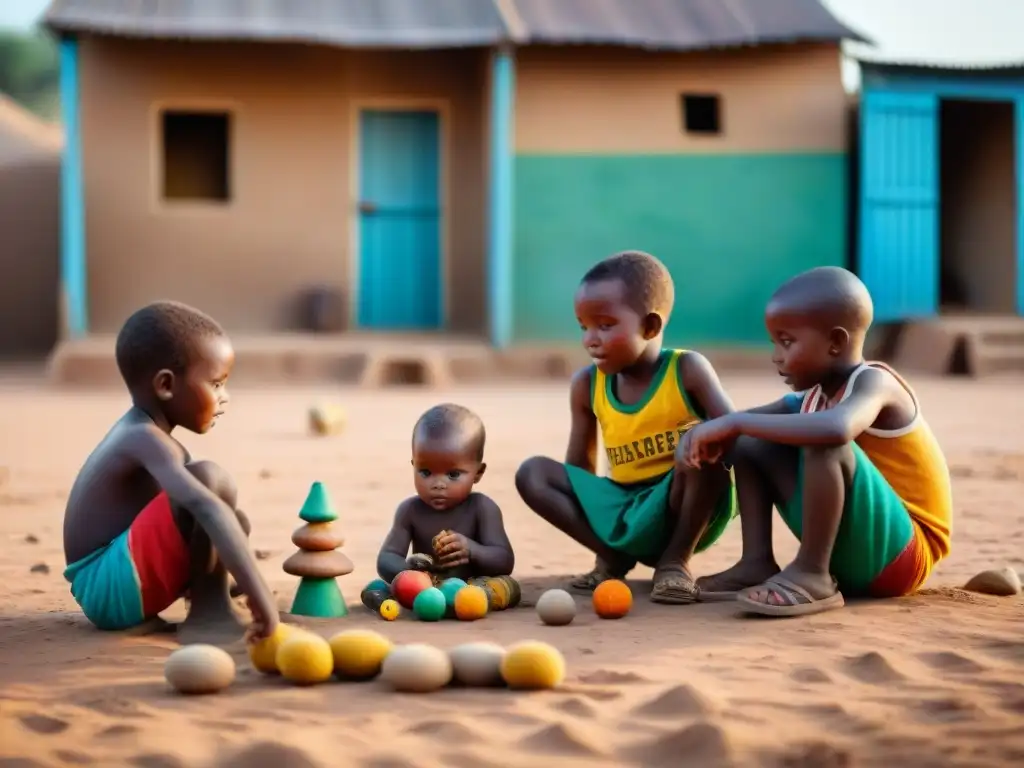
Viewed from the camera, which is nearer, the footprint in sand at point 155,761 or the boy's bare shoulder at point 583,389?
the footprint in sand at point 155,761

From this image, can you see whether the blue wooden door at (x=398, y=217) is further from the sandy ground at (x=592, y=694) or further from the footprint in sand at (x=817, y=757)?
the footprint in sand at (x=817, y=757)

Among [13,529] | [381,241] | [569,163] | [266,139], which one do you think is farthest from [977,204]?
[13,529]

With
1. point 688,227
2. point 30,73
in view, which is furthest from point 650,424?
point 30,73

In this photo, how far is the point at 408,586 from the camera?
437 cm

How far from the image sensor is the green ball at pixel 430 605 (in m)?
4.25

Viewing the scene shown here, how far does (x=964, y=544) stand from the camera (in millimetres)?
5590

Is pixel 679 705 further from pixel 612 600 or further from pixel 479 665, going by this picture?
pixel 612 600

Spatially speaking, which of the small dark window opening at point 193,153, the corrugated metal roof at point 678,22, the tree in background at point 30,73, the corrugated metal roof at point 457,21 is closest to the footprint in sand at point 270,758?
the corrugated metal roof at point 457,21

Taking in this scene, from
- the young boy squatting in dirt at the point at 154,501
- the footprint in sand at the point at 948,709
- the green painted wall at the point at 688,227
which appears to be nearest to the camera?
the footprint in sand at the point at 948,709

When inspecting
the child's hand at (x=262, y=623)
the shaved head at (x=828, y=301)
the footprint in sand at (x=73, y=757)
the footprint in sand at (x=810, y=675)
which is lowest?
the footprint in sand at (x=73, y=757)

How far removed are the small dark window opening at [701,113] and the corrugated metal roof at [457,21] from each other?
102cm

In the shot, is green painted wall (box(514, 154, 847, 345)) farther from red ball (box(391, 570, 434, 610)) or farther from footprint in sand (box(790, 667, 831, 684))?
footprint in sand (box(790, 667, 831, 684))

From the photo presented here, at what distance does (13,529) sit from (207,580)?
2399 millimetres

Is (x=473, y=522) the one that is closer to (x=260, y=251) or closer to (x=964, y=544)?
(x=964, y=544)
